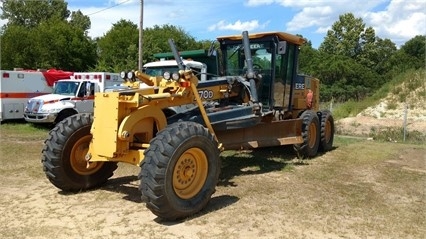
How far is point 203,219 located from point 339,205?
2073mm

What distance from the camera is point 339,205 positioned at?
661 cm

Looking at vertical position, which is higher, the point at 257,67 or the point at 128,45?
the point at 128,45

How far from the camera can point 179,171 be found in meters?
5.88

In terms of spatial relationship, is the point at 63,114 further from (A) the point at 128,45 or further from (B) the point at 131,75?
(A) the point at 128,45

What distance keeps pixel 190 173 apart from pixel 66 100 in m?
11.2

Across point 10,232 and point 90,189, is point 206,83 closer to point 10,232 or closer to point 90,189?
point 90,189

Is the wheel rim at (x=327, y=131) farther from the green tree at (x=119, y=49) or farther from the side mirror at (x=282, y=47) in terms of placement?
the green tree at (x=119, y=49)

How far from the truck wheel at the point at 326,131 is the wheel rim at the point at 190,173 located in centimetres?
558

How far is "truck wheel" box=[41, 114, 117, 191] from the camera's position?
22.0ft

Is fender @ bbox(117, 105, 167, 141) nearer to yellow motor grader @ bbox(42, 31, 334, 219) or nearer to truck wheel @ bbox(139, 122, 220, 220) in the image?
yellow motor grader @ bbox(42, 31, 334, 219)

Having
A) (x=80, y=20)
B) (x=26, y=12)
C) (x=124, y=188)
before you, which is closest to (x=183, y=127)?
(x=124, y=188)

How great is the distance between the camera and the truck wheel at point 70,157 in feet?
22.0

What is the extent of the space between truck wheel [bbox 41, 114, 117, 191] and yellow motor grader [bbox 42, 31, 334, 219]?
0.01m

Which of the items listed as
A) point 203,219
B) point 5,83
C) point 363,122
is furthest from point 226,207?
point 363,122
